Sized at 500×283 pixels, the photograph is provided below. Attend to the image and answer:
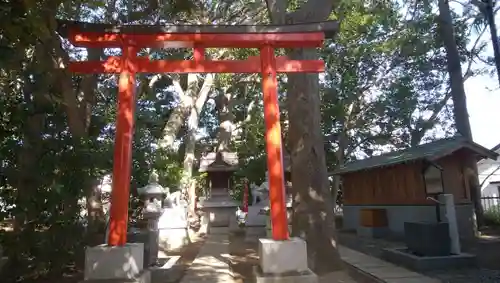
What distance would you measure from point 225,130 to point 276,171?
612 inches

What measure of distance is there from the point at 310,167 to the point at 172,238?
6701 mm

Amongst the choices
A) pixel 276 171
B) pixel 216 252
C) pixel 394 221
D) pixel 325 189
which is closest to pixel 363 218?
pixel 394 221

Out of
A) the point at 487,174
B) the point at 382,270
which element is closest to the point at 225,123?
the point at 382,270

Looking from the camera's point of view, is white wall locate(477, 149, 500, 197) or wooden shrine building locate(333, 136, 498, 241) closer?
wooden shrine building locate(333, 136, 498, 241)

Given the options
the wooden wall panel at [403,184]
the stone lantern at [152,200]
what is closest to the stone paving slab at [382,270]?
the wooden wall panel at [403,184]

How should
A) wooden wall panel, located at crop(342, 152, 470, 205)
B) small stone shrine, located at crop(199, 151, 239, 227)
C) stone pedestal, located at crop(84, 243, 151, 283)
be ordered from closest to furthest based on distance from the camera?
stone pedestal, located at crop(84, 243, 151, 283) < wooden wall panel, located at crop(342, 152, 470, 205) < small stone shrine, located at crop(199, 151, 239, 227)

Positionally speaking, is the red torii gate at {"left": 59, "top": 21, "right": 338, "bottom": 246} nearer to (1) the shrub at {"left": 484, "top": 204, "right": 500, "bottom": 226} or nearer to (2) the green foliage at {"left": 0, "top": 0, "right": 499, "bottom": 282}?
(2) the green foliage at {"left": 0, "top": 0, "right": 499, "bottom": 282}

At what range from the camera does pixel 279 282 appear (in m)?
5.92

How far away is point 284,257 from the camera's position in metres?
A: 6.16

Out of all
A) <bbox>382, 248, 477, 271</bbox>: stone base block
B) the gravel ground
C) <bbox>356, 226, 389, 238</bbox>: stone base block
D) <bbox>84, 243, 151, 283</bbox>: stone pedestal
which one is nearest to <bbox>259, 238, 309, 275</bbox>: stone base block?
<bbox>84, 243, 151, 283</bbox>: stone pedestal

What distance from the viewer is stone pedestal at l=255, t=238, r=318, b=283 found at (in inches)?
237

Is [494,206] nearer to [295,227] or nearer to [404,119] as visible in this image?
[404,119]

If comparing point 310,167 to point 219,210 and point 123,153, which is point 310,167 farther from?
point 219,210

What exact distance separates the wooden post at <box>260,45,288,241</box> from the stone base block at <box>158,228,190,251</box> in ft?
24.0
